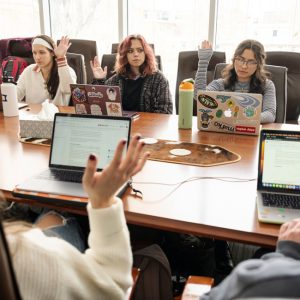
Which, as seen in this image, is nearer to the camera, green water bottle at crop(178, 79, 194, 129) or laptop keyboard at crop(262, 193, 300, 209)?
laptop keyboard at crop(262, 193, 300, 209)

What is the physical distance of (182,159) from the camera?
1.54 metres

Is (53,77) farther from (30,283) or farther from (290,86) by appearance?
(30,283)

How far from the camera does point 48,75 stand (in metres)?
2.79

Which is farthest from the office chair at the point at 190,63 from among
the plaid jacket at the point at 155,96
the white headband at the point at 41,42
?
the white headband at the point at 41,42

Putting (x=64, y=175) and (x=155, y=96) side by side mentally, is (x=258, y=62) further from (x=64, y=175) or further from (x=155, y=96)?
(x=64, y=175)

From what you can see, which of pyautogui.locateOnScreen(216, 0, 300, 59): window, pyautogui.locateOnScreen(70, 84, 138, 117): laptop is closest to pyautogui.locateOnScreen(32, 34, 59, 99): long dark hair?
pyautogui.locateOnScreen(70, 84, 138, 117): laptop

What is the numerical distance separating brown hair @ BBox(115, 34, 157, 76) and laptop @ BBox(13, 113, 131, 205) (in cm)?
139

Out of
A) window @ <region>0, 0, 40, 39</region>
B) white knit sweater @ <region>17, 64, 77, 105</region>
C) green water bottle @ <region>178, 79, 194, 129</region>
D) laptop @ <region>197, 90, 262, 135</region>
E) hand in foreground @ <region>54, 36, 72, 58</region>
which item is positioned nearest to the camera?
laptop @ <region>197, 90, 262, 135</region>

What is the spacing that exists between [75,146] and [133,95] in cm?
136

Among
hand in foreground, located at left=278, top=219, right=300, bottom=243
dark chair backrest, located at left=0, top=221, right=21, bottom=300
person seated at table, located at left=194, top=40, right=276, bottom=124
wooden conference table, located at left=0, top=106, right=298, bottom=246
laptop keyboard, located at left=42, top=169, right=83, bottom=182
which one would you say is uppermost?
person seated at table, located at left=194, top=40, right=276, bottom=124

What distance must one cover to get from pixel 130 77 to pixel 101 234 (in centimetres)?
201

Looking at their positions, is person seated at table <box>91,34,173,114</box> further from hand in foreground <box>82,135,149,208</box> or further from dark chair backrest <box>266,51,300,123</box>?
hand in foreground <box>82,135,149,208</box>

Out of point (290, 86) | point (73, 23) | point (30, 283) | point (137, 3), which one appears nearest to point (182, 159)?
point (30, 283)

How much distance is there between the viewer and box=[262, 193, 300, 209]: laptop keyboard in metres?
1.12
